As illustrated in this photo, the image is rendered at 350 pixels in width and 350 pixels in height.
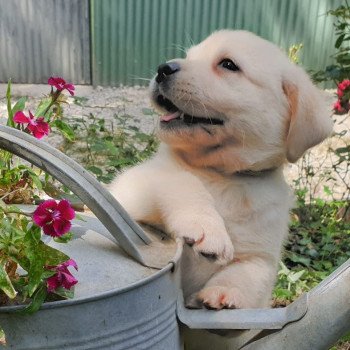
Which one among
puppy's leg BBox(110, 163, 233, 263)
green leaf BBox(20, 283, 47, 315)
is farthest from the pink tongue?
green leaf BBox(20, 283, 47, 315)

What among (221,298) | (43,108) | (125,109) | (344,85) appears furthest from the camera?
(125,109)

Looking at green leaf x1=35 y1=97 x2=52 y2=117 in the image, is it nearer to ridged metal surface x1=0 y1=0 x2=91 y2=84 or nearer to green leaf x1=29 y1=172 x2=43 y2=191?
green leaf x1=29 y1=172 x2=43 y2=191

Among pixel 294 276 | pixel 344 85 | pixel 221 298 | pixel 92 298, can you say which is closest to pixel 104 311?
pixel 92 298

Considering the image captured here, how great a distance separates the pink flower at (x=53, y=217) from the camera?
3.13 ft

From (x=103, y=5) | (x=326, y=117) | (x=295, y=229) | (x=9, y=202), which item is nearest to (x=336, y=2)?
(x=103, y=5)

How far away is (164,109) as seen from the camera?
5.48 ft

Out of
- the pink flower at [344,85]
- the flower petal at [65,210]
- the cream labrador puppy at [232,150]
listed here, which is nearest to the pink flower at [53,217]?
the flower petal at [65,210]

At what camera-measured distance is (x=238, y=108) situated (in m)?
1.62

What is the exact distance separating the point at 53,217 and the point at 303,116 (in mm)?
870

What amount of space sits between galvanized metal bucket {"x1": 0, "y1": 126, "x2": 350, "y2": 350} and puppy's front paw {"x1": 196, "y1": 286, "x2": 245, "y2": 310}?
4cm

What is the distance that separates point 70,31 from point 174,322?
19.8 feet

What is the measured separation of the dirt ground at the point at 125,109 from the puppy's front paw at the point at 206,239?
8.72 ft

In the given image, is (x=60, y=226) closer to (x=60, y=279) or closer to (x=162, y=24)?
(x=60, y=279)

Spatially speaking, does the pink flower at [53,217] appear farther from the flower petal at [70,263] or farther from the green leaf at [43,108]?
the green leaf at [43,108]
